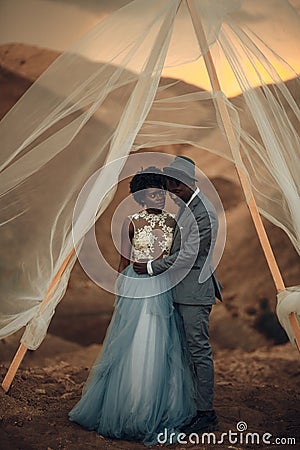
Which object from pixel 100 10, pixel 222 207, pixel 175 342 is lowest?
pixel 175 342

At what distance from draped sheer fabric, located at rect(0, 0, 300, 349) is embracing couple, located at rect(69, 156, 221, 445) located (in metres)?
0.27

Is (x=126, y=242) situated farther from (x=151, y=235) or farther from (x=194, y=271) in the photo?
(x=194, y=271)

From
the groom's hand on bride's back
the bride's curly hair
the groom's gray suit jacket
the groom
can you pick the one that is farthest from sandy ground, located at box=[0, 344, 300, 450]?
the bride's curly hair

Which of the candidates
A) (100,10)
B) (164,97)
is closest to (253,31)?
(164,97)

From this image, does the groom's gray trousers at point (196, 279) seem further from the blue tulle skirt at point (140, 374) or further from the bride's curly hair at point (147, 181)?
the bride's curly hair at point (147, 181)

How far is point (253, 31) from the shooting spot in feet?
11.1

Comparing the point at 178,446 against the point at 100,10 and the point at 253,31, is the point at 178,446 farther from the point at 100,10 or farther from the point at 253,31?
the point at 100,10

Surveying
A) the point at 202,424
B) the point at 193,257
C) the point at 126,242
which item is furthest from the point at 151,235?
the point at 202,424

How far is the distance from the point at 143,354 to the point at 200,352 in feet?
0.94

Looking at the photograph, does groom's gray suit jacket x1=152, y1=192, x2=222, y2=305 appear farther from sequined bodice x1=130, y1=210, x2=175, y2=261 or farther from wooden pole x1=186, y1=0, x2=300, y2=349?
wooden pole x1=186, y1=0, x2=300, y2=349

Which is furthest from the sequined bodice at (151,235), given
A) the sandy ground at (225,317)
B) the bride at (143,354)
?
the sandy ground at (225,317)

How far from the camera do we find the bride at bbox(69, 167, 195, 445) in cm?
324

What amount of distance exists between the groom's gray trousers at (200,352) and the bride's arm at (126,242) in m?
0.38

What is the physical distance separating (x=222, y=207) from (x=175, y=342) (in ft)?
7.93
